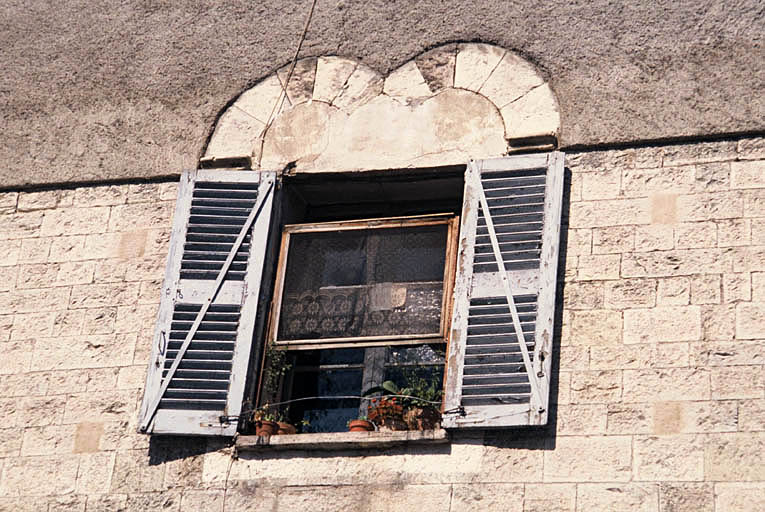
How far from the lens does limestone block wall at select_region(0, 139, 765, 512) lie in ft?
20.7

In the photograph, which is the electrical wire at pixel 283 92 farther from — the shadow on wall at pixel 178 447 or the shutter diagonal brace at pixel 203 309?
the shadow on wall at pixel 178 447

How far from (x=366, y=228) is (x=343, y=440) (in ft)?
4.28

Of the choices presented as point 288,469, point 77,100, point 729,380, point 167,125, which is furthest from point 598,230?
point 77,100

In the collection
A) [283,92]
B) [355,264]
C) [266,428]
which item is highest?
[283,92]

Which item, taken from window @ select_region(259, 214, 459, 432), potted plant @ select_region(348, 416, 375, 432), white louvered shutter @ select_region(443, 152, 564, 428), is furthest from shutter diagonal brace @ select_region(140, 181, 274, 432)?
white louvered shutter @ select_region(443, 152, 564, 428)

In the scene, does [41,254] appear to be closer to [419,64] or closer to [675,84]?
[419,64]

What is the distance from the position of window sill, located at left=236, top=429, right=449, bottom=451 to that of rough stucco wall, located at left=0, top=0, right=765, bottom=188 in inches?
65.1

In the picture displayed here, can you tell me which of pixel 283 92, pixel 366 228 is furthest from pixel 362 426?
pixel 283 92

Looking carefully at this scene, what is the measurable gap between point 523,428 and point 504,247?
3.00 feet

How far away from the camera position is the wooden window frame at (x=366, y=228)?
710 centimetres

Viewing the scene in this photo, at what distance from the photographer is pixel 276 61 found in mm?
7922

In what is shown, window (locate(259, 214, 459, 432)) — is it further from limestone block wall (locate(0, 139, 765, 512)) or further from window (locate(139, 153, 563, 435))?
limestone block wall (locate(0, 139, 765, 512))

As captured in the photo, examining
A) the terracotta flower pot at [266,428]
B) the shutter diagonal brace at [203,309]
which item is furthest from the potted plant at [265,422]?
the shutter diagonal brace at [203,309]

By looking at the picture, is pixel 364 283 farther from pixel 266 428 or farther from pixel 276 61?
pixel 276 61
